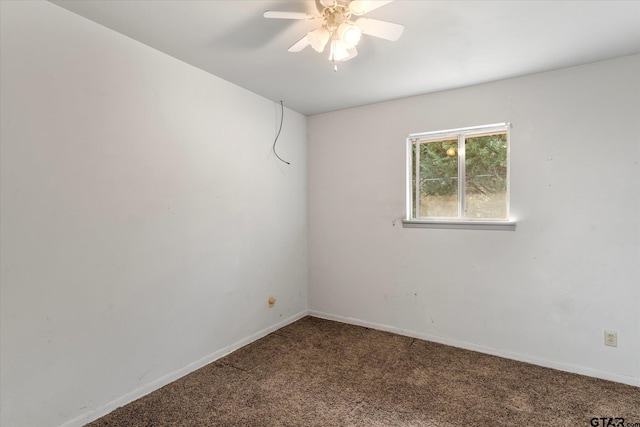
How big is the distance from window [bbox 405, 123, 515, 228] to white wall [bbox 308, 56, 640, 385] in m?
0.10

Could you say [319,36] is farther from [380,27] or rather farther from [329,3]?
[380,27]

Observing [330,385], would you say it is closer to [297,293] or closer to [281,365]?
[281,365]

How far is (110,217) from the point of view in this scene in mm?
1974

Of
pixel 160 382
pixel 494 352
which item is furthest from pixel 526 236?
pixel 160 382

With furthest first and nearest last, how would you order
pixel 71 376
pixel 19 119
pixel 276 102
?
pixel 276 102
pixel 71 376
pixel 19 119

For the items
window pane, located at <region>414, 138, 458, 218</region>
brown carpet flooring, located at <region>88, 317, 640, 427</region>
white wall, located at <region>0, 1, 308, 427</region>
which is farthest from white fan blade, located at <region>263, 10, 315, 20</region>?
brown carpet flooring, located at <region>88, 317, 640, 427</region>

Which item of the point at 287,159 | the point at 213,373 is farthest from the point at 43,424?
the point at 287,159

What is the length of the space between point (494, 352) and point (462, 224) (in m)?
1.13

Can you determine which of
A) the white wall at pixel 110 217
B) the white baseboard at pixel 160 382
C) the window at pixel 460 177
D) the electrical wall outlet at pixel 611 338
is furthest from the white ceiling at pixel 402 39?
the white baseboard at pixel 160 382

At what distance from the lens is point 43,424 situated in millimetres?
1688

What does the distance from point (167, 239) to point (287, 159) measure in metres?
1.60

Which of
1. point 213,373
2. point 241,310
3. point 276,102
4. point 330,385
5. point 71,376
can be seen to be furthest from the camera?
point 276,102

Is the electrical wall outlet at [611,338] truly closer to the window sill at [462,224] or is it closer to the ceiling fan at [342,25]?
the window sill at [462,224]

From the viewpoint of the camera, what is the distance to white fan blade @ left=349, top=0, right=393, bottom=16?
147cm
